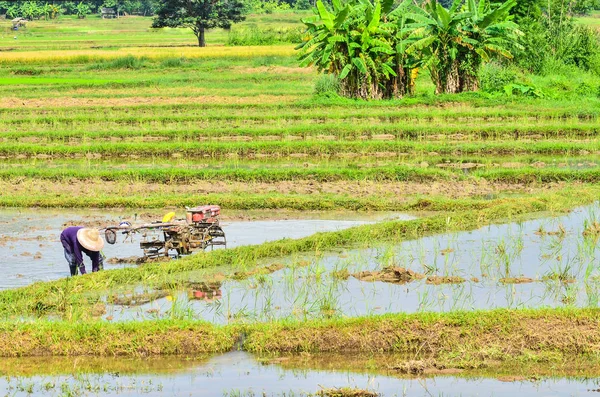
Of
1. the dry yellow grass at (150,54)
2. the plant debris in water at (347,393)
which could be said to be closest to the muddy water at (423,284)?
the plant debris in water at (347,393)

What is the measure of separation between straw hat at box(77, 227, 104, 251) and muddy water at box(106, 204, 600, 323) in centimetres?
87

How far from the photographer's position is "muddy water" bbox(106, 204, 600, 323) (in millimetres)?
7062

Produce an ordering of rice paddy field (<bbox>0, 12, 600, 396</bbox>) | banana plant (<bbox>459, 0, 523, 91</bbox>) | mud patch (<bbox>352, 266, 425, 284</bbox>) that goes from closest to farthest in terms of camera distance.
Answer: rice paddy field (<bbox>0, 12, 600, 396</bbox>) → mud patch (<bbox>352, 266, 425, 284</bbox>) → banana plant (<bbox>459, 0, 523, 91</bbox>)

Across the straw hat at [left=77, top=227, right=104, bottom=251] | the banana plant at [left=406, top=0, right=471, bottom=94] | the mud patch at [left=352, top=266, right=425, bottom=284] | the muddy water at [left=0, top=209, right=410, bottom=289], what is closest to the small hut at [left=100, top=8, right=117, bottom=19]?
the banana plant at [left=406, top=0, right=471, bottom=94]

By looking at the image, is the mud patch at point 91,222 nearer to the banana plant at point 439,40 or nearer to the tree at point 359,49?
the tree at point 359,49

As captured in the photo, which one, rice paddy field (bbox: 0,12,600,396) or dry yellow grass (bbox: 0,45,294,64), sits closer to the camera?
rice paddy field (bbox: 0,12,600,396)

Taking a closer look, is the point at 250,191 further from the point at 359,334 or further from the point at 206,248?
the point at 359,334

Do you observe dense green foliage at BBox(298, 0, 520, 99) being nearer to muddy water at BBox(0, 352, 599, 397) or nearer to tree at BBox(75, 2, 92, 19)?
muddy water at BBox(0, 352, 599, 397)

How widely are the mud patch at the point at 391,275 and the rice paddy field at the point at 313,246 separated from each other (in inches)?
1.0

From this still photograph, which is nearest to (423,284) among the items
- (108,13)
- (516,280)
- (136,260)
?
(516,280)

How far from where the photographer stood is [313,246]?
29.9 feet

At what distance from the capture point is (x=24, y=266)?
28.5ft

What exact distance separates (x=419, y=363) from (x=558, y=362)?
0.87 m

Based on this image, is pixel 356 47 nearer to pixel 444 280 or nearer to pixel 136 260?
pixel 136 260
